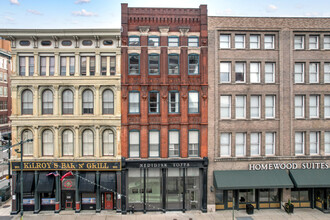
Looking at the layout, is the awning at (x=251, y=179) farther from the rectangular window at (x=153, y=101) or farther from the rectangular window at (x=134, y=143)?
the rectangular window at (x=153, y=101)

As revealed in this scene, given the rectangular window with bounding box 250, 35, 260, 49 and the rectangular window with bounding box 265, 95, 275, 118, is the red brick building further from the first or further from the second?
the rectangular window with bounding box 265, 95, 275, 118

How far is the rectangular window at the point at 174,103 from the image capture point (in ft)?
68.5

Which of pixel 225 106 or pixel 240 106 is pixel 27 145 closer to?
pixel 225 106

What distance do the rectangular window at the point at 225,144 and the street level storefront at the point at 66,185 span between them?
954 centimetres

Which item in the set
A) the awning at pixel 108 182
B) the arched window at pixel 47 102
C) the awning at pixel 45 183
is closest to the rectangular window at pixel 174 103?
the awning at pixel 108 182

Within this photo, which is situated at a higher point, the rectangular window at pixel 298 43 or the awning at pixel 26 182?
the rectangular window at pixel 298 43

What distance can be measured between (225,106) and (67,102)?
14565mm

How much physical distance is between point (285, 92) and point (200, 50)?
883 cm

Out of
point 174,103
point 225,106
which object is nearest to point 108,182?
point 174,103

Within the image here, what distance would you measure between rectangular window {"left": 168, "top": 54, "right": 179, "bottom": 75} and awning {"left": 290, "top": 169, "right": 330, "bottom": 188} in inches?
555

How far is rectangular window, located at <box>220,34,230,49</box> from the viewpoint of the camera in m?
21.2

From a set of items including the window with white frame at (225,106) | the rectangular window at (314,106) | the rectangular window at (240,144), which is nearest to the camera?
the window with white frame at (225,106)

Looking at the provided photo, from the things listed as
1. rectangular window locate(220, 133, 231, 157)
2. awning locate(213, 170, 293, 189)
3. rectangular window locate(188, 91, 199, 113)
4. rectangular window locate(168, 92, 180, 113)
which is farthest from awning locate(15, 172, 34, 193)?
rectangular window locate(220, 133, 231, 157)

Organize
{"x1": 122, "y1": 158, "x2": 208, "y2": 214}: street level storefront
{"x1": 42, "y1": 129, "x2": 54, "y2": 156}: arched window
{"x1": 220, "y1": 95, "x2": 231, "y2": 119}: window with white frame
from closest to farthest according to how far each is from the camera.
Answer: {"x1": 122, "y1": 158, "x2": 208, "y2": 214}: street level storefront < {"x1": 42, "y1": 129, "x2": 54, "y2": 156}: arched window < {"x1": 220, "y1": 95, "x2": 231, "y2": 119}: window with white frame
